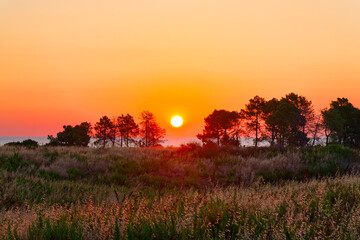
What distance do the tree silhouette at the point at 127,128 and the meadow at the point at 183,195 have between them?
34.2 meters

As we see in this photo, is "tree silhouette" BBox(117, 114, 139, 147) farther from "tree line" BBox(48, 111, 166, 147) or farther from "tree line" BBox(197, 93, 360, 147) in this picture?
"tree line" BBox(197, 93, 360, 147)

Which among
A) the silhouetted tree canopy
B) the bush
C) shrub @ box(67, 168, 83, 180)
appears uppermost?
the silhouetted tree canopy

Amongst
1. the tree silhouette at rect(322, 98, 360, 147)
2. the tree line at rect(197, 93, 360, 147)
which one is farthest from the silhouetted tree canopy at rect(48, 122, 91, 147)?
the tree silhouette at rect(322, 98, 360, 147)

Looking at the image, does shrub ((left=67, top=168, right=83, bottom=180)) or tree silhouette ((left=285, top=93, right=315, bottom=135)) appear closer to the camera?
shrub ((left=67, top=168, right=83, bottom=180))

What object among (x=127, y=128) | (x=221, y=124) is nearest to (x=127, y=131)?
(x=127, y=128)

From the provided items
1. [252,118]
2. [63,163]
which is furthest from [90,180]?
[252,118]

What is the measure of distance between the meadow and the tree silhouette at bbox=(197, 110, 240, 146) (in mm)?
33232

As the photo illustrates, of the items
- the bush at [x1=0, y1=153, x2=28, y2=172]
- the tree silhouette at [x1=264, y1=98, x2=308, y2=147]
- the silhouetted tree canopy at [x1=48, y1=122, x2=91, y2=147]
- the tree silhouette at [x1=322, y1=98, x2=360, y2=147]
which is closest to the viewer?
the bush at [x1=0, y1=153, x2=28, y2=172]

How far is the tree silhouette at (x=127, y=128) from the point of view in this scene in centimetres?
5459

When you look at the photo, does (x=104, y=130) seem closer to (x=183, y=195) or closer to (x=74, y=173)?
(x=74, y=173)

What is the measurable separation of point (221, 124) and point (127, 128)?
17.5 m

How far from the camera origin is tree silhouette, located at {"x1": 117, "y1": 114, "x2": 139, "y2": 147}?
54.6 metres

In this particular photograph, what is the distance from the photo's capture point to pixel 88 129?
166 feet

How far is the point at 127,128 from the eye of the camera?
180 feet
